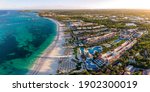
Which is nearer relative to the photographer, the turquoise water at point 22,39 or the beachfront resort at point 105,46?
the beachfront resort at point 105,46

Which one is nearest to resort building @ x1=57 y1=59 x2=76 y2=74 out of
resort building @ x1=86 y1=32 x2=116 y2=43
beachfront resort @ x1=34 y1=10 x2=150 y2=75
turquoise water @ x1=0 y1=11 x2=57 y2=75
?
beachfront resort @ x1=34 y1=10 x2=150 y2=75

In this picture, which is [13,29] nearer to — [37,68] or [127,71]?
[37,68]

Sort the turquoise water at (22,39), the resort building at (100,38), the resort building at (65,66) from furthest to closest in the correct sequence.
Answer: the resort building at (100,38) → the turquoise water at (22,39) → the resort building at (65,66)

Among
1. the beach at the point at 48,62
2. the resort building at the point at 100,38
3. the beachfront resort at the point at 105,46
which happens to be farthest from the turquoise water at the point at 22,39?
the resort building at the point at 100,38

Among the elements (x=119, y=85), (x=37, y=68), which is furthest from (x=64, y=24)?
(x=119, y=85)

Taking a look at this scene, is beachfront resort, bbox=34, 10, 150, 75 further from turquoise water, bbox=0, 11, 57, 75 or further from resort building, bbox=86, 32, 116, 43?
turquoise water, bbox=0, 11, 57, 75

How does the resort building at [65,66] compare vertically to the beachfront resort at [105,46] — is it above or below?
below

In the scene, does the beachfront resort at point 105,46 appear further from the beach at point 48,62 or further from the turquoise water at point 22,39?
the turquoise water at point 22,39
